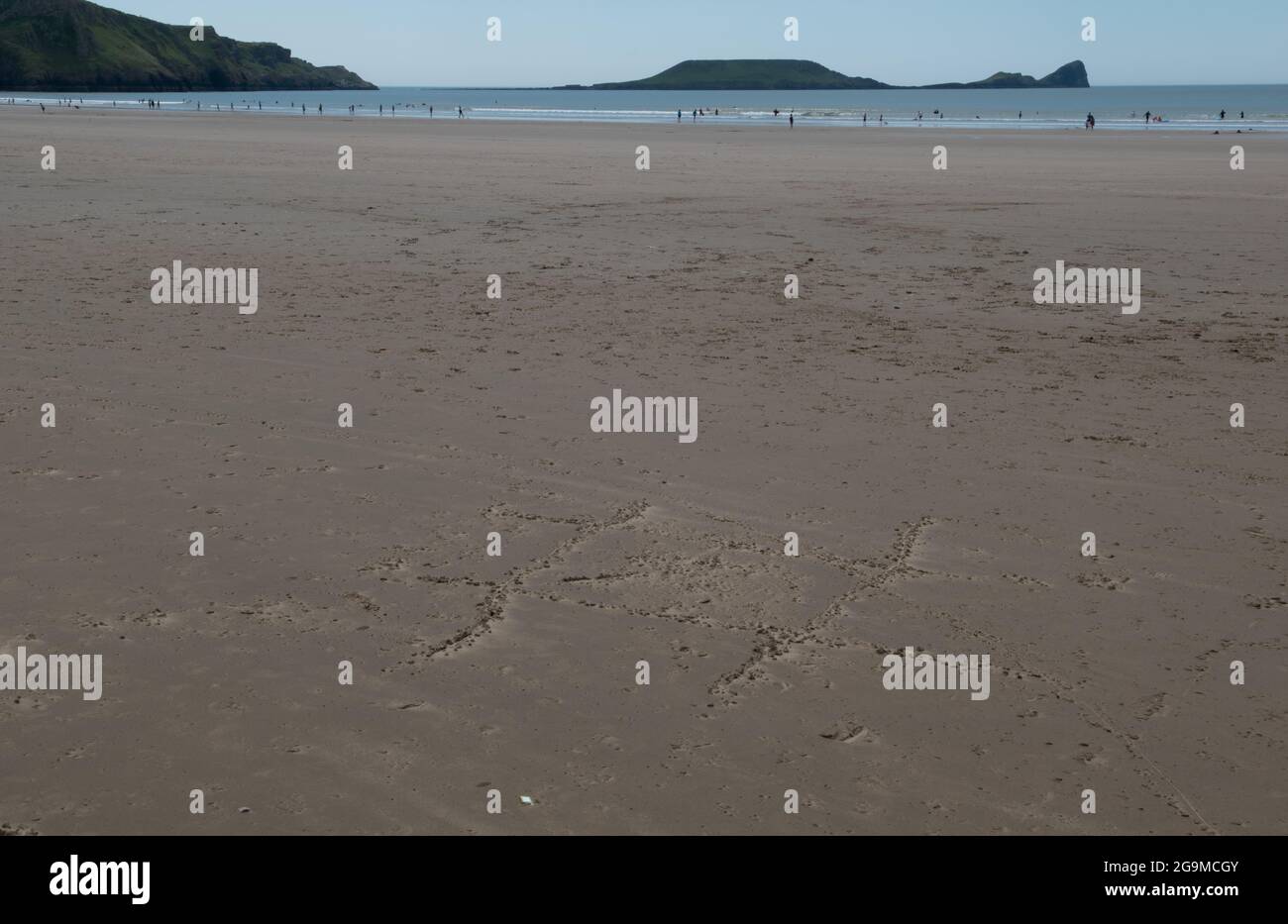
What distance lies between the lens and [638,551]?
5934 millimetres

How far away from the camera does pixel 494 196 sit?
23312mm

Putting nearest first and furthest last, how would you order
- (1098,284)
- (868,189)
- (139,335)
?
(139,335) < (1098,284) < (868,189)

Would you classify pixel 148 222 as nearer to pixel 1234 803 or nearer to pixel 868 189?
pixel 868 189

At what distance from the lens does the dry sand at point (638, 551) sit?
399 cm

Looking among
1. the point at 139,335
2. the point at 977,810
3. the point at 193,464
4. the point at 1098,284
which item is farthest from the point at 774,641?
the point at 1098,284

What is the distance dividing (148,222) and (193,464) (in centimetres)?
1221

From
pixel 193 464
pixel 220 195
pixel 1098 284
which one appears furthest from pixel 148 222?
pixel 1098 284

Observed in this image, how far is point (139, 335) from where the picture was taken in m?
10.4

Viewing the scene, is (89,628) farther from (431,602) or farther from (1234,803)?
(1234,803)

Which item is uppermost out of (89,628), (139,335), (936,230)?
(936,230)

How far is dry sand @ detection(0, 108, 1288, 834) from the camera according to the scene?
13.1 ft

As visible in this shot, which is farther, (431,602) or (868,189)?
(868,189)
